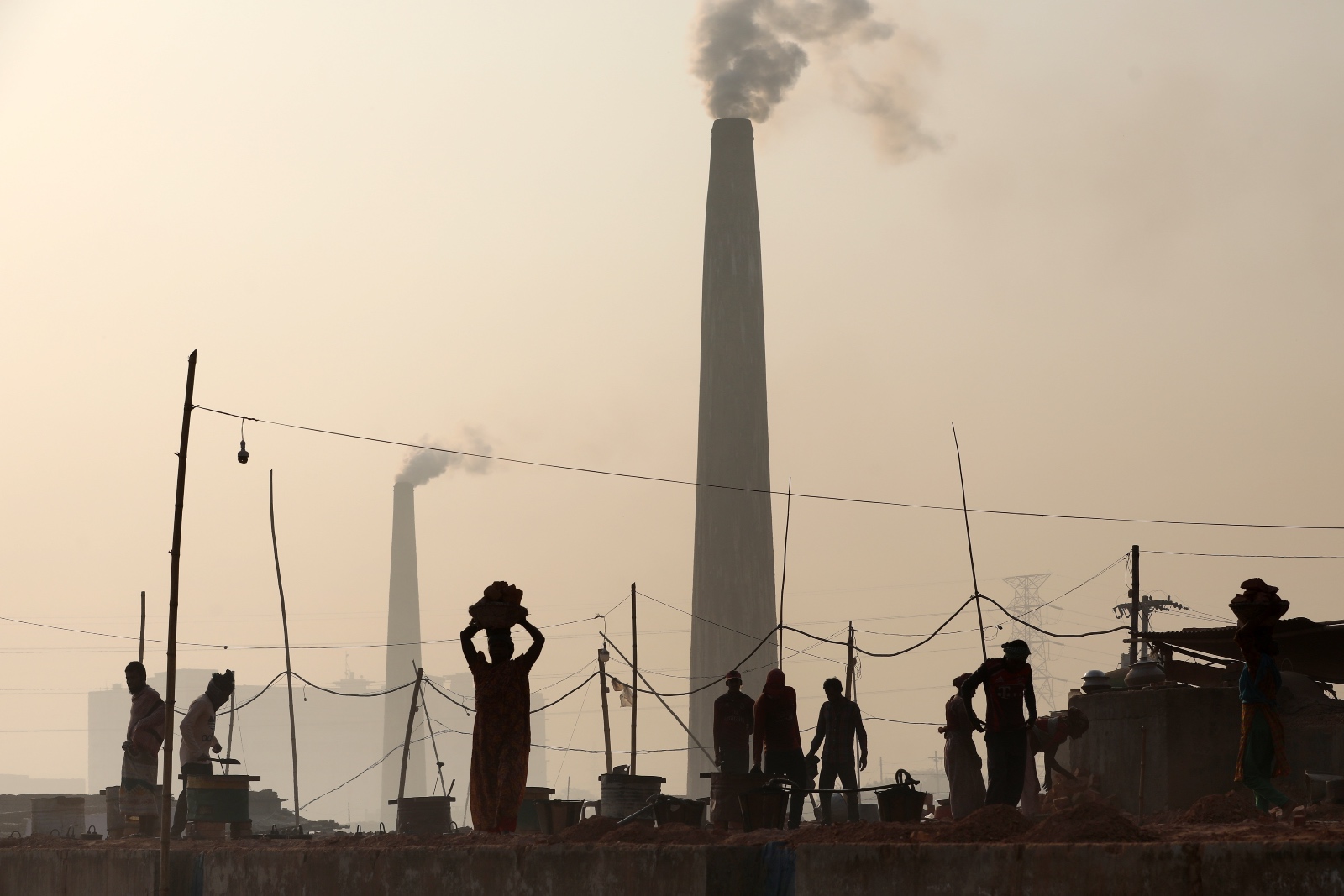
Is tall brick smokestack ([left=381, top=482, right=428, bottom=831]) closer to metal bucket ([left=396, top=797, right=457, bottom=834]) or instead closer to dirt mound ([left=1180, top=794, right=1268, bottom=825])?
metal bucket ([left=396, top=797, right=457, bottom=834])

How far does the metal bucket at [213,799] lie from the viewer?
15.1 m

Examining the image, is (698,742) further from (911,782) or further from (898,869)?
(898,869)

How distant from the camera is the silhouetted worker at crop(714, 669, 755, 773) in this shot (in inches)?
622

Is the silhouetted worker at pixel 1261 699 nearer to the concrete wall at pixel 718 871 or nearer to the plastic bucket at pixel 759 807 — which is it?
the concrete wall at pixel 718 871

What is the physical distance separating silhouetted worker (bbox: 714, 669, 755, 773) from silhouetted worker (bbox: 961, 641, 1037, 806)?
13.6ft

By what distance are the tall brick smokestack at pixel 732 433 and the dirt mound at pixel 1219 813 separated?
129 feet

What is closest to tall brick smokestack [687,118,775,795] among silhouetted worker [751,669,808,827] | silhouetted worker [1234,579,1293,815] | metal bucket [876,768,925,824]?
silhouetted worker [751,669,808,827]

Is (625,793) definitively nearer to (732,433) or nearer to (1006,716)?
(1006,716)

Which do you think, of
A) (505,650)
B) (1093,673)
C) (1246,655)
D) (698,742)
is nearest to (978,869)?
(1246,655)

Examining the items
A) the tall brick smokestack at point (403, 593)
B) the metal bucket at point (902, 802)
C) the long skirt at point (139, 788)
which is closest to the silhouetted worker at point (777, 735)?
the metal bucket at point (902, 802)

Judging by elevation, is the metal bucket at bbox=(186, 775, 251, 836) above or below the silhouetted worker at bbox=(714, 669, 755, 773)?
below

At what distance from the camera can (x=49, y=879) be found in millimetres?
14531

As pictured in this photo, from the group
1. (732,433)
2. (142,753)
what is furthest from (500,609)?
(732,433)

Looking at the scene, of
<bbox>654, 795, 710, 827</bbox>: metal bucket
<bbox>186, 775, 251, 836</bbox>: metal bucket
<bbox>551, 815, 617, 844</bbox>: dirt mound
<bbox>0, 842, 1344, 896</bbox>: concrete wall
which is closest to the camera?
<bbox>0, 842, 1344, 896</bbox>: concrete wall
